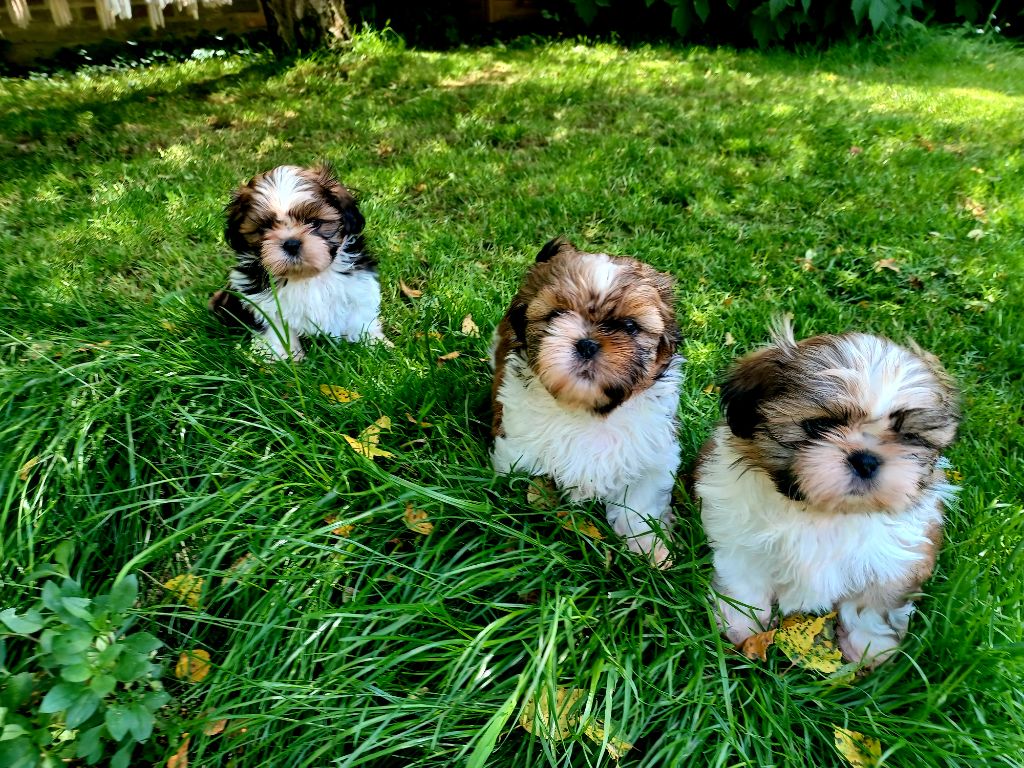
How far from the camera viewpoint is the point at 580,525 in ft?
9.53

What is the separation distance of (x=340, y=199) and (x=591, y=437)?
2.24 metres

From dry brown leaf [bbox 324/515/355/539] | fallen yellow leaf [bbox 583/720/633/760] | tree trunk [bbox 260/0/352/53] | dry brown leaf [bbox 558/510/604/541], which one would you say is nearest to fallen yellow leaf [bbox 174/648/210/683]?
dry brown leaf [bbox 324/515/355/539]

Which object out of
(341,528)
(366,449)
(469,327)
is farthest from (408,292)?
(341,528)

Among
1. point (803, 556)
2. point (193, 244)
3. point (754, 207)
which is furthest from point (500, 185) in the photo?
point (803, 556)

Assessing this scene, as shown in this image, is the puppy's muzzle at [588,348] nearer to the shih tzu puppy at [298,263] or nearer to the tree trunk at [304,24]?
the shih tzu puppy at [298,263]

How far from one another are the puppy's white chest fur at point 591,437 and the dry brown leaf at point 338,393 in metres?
0.90

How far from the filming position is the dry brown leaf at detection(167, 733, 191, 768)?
205cm

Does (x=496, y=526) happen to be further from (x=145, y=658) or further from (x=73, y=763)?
(x=73, y=763)

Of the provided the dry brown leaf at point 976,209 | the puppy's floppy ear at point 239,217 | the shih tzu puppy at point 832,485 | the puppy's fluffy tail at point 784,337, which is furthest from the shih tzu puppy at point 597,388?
the dry brown leaf at point 976,209

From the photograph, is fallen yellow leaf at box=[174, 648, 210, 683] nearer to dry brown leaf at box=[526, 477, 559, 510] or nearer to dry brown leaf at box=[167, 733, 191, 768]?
dry brown leaf at box=[167, 733, 191, 768]

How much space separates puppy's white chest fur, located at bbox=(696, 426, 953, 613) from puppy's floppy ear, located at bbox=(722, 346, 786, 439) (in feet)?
0.56

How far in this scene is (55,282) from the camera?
4.44 m

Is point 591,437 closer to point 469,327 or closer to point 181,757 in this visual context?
point 469,327

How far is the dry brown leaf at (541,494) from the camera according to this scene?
9.73 ft
